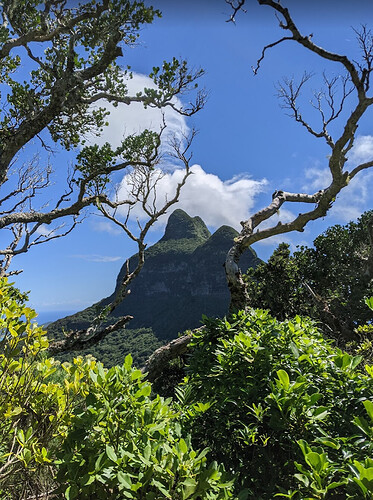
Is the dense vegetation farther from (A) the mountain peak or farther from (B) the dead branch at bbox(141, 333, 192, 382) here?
(A) the mountain peak

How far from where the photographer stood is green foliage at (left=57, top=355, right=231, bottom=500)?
1.31 meters

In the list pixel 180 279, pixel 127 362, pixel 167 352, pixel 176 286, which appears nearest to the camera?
pixel 127 362

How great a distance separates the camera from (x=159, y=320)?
7650 centimetres

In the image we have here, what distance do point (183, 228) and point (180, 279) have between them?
2030 cm

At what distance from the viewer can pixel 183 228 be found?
336ft

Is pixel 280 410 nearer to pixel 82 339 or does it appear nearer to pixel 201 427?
pixel 201 427

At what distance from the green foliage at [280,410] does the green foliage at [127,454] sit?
29 cm

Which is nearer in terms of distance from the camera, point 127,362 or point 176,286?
point 127,362

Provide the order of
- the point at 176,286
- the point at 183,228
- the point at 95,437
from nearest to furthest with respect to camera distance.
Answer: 1. the point at 95,437
2. the point at 176,286
3. the point at 183,228

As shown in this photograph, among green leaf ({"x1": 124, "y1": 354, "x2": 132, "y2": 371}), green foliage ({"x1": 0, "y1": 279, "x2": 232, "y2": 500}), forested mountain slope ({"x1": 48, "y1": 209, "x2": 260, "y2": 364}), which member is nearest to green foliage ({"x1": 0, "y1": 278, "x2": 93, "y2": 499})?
green foliage ({"x1": 0, "y1": 279, "x2": 232, "y2": 500})

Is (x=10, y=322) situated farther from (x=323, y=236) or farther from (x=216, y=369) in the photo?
(x=323, y=236)

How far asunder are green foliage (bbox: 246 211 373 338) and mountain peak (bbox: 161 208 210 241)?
282ft

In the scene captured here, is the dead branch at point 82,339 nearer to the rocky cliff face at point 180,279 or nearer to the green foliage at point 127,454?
the green foliage at point 127,454

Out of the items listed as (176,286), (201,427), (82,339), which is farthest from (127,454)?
(176,286)
